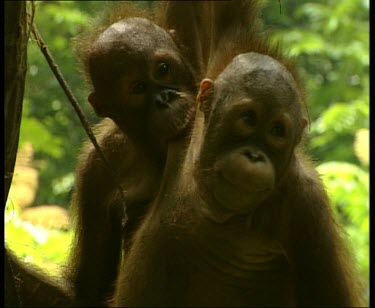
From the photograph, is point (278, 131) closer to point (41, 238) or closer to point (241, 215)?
point (241, 215)

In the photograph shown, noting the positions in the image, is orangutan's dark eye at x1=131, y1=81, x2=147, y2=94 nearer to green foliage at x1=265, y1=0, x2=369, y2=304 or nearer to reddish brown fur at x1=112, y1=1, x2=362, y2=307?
reddish brown fur at x1=112, y1=1, x2=362, y2=307

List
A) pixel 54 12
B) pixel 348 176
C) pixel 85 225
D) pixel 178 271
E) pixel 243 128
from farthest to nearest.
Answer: pixel 54 12 → pixel 348 176 → pixel 85 225 → pixel 178 271 → pixel 243 128

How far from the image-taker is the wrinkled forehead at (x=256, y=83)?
7.87 ft

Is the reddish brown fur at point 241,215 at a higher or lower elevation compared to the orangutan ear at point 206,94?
lower

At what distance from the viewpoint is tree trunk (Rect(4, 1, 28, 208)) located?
84.4 inches

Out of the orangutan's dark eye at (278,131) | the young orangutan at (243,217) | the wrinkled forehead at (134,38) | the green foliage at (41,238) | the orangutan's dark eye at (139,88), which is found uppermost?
the wrinkled forehead at (134,38)

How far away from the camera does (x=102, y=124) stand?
3.38 metres

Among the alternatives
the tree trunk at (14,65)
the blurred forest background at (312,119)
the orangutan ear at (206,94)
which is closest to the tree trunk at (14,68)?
the tree trunk at (14,65)

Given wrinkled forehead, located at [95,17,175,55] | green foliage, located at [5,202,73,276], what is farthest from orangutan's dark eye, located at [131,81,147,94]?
green foliage, located at [5,202,73,276]

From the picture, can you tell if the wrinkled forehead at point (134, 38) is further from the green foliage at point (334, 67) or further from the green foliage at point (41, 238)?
the green foliage at point (334, 67)

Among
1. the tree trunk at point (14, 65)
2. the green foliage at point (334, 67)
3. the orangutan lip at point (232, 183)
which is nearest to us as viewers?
the tree trunk at point (14, 65)

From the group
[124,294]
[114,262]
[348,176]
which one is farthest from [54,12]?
[124,294]

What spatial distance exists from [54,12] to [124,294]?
153 inches

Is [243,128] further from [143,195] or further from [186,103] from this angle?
[143,195]
